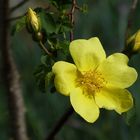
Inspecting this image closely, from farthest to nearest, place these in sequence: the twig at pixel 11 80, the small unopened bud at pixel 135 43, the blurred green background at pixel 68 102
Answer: the blurred green background at pixel 68 102 → the twig at pixel 11 80 → the small unopened bud at pixel 135 43

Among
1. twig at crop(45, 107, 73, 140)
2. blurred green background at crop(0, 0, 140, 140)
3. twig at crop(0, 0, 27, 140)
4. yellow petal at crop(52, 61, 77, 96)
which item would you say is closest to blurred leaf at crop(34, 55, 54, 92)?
yellow petal at crop(52, 61, 77, 96)

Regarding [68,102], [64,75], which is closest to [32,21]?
[64,75]

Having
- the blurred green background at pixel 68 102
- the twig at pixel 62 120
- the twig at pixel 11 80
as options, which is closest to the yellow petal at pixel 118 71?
the twig at pixel 62 120

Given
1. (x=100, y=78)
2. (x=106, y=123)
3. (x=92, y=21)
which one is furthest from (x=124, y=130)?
(x=100, y=78)

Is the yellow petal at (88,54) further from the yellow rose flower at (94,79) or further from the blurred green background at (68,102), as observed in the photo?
the blurred green background at (68,102)

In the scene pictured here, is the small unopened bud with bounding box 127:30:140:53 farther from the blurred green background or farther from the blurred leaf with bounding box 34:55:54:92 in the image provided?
the blurred green background

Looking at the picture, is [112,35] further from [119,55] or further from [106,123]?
[119,55]

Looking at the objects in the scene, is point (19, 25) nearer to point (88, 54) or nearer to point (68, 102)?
point (88, 54)
